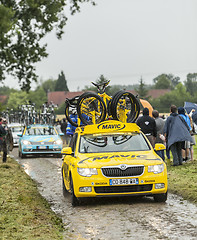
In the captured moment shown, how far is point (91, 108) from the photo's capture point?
→ 12383mm

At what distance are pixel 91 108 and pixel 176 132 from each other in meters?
4.43

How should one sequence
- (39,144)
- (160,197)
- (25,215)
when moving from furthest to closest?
(39,144) → (160,197) → (25,215)

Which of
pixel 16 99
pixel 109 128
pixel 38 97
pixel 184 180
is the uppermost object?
pixel 38 97

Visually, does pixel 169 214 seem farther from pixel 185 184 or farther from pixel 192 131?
pixel 192 131

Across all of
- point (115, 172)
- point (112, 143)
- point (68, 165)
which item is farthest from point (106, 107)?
point (115, 172)

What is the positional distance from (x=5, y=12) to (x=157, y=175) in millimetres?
14986

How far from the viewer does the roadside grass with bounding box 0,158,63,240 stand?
24.0 feet

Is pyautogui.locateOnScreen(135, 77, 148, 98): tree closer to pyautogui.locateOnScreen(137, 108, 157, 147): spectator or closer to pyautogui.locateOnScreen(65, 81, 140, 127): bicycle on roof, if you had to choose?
pyautogui.locateOnScreen(137, 108, 157, 147): spectator

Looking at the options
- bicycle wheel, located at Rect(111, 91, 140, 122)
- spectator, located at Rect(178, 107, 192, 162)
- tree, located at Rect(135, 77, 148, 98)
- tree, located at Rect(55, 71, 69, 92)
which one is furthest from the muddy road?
tree, located at Rect(55, 71, 69, 92)

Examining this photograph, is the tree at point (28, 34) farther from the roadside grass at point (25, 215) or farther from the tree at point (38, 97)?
the tree at point (38, 97)

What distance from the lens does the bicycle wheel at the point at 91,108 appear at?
1220 centimetres

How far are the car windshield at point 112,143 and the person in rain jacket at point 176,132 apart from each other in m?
5.00

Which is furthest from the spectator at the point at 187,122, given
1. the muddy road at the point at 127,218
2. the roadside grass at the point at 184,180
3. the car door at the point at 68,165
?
the car door at the point at 68,165

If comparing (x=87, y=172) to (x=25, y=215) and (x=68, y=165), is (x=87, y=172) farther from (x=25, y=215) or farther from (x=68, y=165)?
(x=25, y=215)
